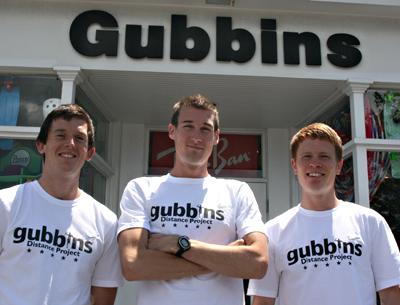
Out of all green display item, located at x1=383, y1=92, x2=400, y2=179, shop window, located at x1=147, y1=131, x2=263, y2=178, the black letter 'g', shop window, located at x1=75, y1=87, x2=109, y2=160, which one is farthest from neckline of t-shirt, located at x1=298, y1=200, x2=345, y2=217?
shop window, located at x1=147, y1=131, x2=263, y2=178

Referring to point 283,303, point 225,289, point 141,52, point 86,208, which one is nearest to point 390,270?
point 283,303

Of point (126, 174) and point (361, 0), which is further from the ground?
point (361, 0)

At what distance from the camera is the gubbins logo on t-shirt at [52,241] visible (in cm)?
198

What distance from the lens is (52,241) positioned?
6.61 ft

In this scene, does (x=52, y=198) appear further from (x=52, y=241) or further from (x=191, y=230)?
(x=191, y=230)

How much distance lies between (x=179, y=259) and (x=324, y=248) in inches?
27.9

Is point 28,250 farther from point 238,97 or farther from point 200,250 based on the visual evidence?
point 238,97

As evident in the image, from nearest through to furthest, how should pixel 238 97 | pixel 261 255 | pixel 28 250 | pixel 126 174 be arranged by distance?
pixel 28 250
pixel 261 255
pixel 238 97
pixel 126 174

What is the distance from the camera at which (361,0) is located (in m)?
4.36

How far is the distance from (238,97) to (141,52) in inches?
47.5

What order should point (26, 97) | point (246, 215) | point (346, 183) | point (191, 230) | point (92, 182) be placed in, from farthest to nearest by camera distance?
point (92, 182) < point (346, 183) < point (26, 97) < point (246, 215) < point (191, 230)

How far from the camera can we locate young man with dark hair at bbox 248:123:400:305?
214 cm

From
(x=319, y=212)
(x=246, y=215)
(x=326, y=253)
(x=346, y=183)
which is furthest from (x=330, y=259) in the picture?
(x=346, y=183)

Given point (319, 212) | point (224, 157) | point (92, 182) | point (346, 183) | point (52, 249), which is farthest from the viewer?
point (224, 157)
